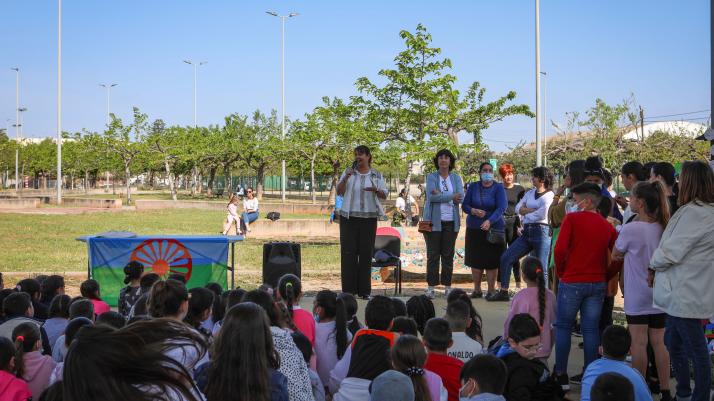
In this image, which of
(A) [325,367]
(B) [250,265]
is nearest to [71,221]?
(B) [250,265]

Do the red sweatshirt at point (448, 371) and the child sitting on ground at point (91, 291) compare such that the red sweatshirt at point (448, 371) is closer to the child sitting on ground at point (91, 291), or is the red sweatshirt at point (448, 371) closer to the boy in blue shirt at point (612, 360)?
the boy in blue shirt at point (612, 360)

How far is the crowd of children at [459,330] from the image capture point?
3463 millimetres

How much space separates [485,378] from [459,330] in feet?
4.28

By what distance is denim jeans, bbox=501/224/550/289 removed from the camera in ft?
28.2

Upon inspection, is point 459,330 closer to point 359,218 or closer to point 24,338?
point 24,338

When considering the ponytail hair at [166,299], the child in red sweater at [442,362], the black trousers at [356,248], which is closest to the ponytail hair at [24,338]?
the ponytail hair at [166,299]

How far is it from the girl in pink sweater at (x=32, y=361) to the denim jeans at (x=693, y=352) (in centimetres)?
397

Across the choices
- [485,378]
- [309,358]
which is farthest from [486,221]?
[485,378]

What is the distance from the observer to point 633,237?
208 inches

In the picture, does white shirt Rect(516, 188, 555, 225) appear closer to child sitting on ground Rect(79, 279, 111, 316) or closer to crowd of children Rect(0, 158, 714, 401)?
crowd of children Rect(0, 158, 714, 401)

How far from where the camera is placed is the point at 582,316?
5.70m

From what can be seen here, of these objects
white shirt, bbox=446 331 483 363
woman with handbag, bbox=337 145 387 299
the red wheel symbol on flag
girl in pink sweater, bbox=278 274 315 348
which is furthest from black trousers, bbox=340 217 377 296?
white shirt, bbox=446 331 483 363

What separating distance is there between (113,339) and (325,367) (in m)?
3.89

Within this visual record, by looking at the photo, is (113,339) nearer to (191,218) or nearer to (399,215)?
(399,215)
